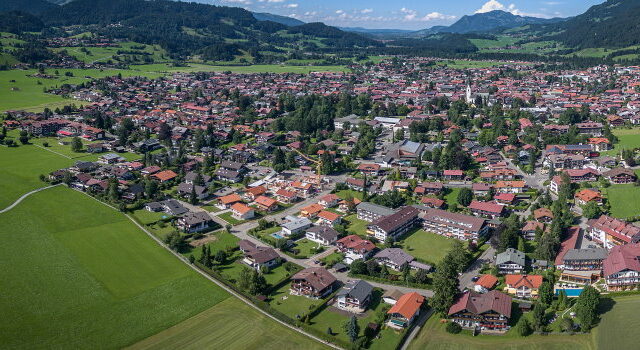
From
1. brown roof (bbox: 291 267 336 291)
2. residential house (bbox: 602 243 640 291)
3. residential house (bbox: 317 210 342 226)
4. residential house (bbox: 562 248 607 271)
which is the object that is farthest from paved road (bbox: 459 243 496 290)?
residential house (bbox: 317 210 342 226)

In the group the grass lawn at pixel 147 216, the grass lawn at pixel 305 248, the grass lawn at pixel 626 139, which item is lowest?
the grass lawn at pixel 147 216

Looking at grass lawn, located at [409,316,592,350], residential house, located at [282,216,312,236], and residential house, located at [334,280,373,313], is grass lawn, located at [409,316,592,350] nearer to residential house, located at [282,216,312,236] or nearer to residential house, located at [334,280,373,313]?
residential house, located at [334,280,373,313]

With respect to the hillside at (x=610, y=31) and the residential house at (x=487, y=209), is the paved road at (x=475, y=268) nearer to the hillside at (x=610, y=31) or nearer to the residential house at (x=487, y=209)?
the residential house at (x=487, y=209)

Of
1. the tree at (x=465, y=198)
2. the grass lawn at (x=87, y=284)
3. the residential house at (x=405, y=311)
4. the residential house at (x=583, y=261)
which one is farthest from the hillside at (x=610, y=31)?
the grass lawn at (x=87, y=284)

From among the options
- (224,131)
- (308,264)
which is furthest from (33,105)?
(308,264)

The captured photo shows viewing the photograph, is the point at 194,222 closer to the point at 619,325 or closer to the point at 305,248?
the point at 305,248

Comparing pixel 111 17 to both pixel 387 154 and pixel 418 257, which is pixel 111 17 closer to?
pixel 387 154
